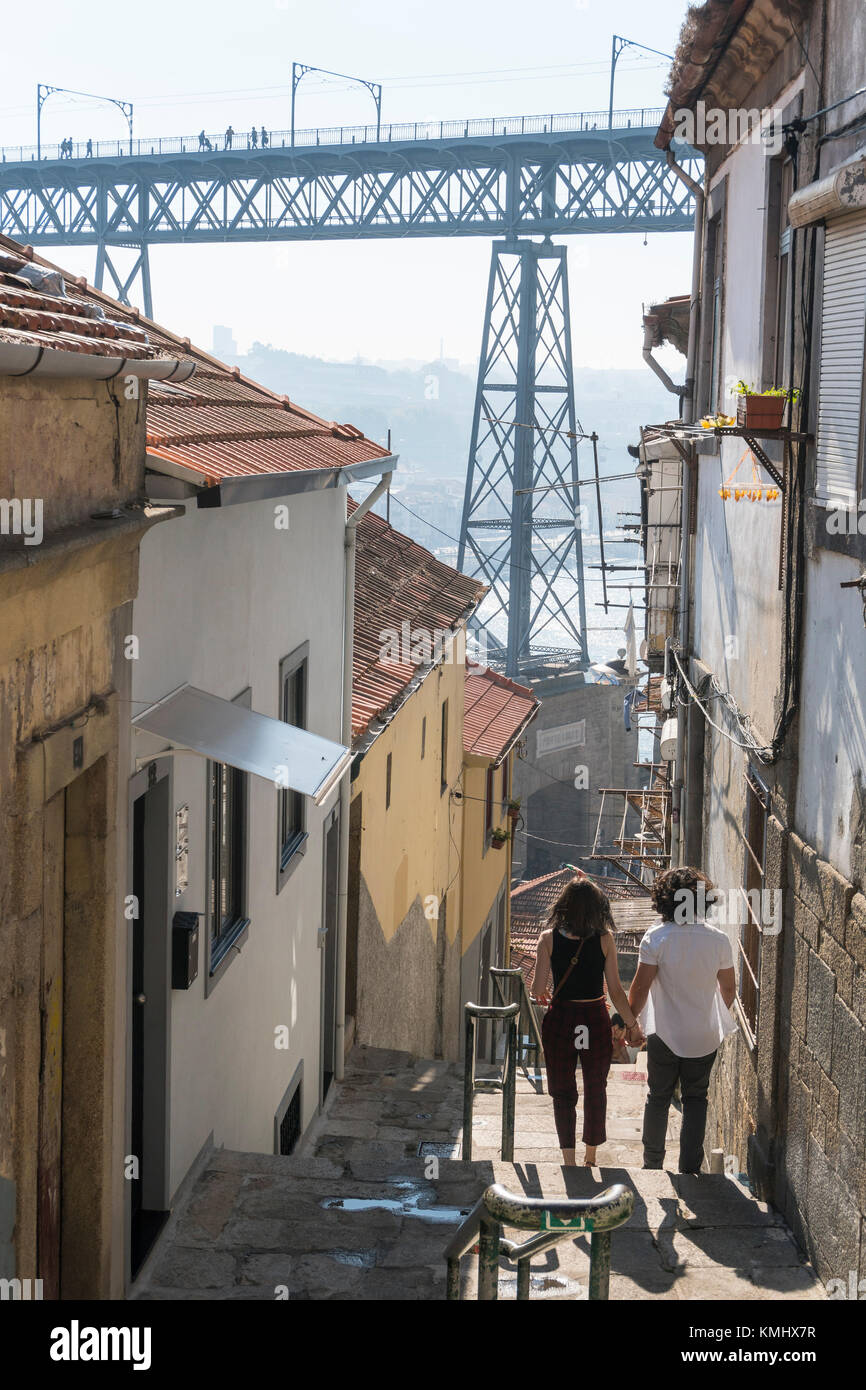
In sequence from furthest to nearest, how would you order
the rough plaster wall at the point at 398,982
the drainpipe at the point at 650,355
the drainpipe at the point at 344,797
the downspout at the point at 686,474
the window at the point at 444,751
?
the window at the point at 444,751
the drainpipe at the point at 650,355
the rough plaster wall at the point at 398,982
the downspout at the point at 686,474
the drainpipe at the point at 344,797

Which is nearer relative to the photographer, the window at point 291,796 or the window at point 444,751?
the window at point 291,796

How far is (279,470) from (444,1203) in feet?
9.14

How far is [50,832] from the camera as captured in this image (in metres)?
4.01

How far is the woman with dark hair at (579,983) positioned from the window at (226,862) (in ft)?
4.15

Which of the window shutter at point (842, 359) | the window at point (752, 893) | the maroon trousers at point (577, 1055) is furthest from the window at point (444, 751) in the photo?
the window shutter at point (842, 359)

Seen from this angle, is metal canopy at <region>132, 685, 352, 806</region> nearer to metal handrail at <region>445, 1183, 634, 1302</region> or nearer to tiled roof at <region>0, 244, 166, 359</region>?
tiled roof at <region>0, 244, 166, 359</region>

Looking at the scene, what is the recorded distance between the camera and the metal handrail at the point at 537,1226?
3164 millimetres

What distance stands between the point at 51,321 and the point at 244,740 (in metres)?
1.66

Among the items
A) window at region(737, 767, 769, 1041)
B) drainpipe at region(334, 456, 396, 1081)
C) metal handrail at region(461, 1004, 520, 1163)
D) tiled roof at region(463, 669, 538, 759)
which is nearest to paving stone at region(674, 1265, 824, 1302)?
metal handrail at region(461, 1004, 520, 1163)

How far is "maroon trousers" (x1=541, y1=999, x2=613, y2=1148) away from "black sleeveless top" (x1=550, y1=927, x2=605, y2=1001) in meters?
0.05

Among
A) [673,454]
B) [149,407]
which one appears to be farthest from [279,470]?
[673,454]

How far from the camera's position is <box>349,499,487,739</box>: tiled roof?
10195 millimetres

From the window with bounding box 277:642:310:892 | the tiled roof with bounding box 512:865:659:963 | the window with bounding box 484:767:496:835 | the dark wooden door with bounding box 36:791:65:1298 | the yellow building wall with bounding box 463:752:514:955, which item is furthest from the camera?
the window with bounding box 484:767:496:835

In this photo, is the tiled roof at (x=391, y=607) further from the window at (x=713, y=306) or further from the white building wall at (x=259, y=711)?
the window at (x=713, y=306)
